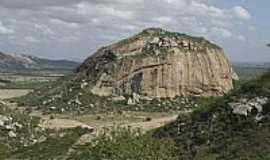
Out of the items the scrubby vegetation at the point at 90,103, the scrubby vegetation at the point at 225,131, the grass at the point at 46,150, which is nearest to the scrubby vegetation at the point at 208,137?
the scrubby vegetation at the point at 225,131

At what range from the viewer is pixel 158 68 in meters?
110

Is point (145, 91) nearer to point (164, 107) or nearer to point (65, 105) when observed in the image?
point (164, 107)

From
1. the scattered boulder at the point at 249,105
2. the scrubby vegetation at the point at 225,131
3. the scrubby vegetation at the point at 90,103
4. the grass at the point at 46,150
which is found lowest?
the scrubby vegetation at the point at 90,103

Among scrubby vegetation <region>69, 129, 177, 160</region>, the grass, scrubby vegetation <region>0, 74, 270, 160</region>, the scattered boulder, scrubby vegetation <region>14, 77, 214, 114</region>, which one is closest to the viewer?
scrubby vegetation <region>69, 129, 177, 160</region>

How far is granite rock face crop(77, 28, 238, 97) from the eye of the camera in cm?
10956

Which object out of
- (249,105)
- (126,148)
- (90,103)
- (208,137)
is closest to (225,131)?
(208,137)

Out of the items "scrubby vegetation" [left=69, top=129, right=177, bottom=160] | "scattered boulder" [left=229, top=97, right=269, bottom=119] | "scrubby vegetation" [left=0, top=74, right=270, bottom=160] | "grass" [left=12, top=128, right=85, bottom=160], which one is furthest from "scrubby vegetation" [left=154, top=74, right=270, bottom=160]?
"grass" [left=12, top=128, right=85, bottom=160]

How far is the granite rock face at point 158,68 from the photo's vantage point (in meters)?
110

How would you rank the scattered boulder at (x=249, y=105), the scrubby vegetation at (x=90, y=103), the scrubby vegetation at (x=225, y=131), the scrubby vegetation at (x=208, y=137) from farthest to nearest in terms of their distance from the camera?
1. the scrubby vegetation at (x=90, y=103)
2. the scattered boulder at (x=249, y=105)
3. the scrubby vegetation at (x=225, y=131)
4. the scrubby vegetation at (x=208, y=137)

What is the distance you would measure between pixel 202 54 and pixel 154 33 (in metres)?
10.5

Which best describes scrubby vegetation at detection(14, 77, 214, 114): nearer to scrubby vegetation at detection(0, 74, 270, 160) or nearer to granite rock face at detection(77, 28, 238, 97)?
granite rock face at detection(77, 28, 238, 97)

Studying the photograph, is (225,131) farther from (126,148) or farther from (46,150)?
(46,150)

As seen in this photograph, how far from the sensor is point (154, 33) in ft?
384

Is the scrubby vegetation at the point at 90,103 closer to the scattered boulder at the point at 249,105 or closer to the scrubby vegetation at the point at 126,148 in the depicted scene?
the scattered boulder at the point at 249,105
